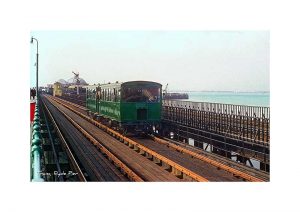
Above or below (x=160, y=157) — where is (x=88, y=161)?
below

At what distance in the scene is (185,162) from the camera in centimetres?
1530

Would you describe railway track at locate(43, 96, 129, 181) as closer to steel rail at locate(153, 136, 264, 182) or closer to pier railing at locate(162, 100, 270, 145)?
steel rail at locate(153, 136, 264, 182)

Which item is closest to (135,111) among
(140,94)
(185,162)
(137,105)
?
(137,105)

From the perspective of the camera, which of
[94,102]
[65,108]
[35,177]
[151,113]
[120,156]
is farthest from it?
[65,108]

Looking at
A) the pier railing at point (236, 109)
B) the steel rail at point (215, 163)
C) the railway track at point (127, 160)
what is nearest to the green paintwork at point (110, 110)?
the railway track at point (127, 160)

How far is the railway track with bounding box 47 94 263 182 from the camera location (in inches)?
517

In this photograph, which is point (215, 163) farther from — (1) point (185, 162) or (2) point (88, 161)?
(2) point (88, 161)

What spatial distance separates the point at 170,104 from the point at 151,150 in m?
8.53

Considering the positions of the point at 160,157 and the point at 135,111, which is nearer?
the point at 160,157

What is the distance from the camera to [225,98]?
1694 centimetres

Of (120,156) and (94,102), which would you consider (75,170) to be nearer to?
(120,156)

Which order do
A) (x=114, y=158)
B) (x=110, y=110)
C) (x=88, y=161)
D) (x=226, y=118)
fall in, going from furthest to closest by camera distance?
1. (x=110, y=110)
2. (x=226, y=118)
3. (x=88, y=161)
4. (x=114, y=158)

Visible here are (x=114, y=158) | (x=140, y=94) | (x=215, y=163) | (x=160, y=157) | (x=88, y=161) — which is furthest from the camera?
(x=140, y=94)

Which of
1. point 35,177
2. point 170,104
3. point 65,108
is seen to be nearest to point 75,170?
point 35,177
